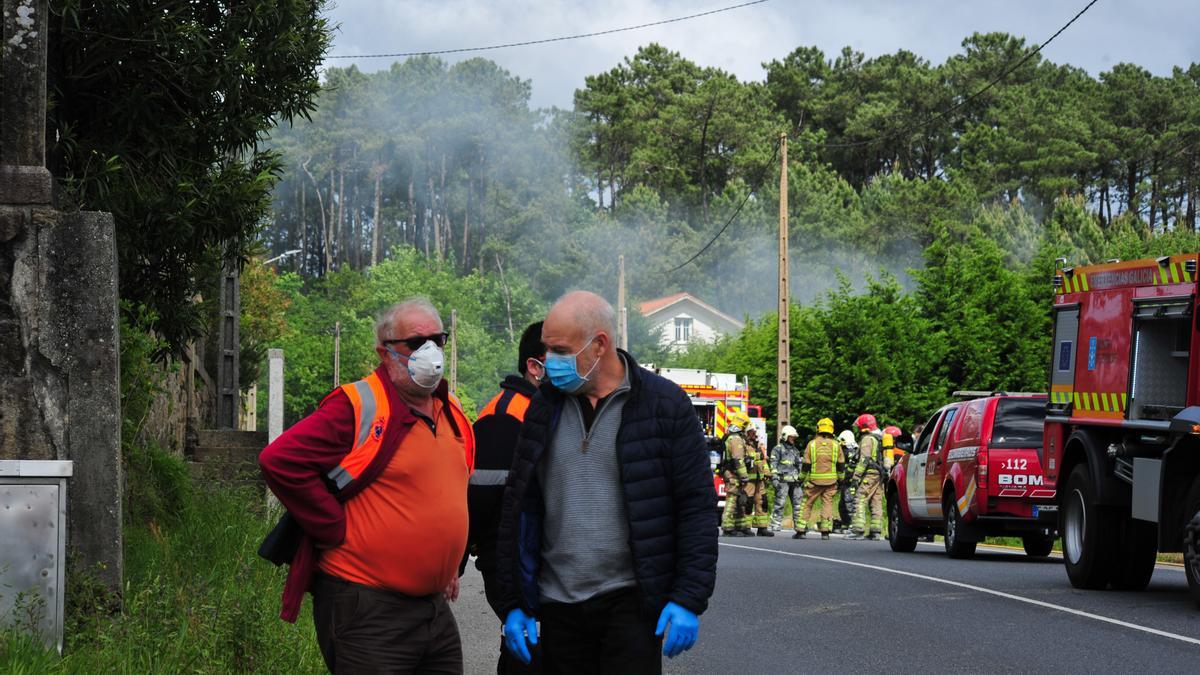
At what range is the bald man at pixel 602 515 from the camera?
203 inches

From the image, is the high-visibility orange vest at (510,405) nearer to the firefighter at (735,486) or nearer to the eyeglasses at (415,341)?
the eyeglasses at (415,341)

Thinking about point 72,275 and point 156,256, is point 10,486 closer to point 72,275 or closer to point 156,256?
point 72,275

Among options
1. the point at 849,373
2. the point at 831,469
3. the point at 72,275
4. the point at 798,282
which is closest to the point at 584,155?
the point at 798,282

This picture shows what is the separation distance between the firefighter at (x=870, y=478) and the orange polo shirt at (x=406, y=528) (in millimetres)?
20252

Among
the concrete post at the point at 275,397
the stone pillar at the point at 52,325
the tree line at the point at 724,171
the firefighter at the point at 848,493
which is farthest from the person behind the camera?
the tree line at the point at 724,171

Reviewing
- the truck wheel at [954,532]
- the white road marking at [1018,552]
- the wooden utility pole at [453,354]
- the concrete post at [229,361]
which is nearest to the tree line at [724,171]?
the wooden utility pole at [453,354]

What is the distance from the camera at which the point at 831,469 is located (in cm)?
2497

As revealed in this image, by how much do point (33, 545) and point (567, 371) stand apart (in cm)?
399

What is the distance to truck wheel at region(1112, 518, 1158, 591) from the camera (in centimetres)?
1445

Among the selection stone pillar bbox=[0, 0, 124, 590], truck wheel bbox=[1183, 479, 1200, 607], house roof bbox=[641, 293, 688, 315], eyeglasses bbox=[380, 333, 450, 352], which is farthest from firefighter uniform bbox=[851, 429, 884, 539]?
house roof bbox=[641, 293, 688, 315]

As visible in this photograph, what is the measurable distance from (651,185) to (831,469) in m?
68.4

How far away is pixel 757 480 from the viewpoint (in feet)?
86.3

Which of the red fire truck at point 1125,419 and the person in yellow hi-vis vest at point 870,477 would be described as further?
the person in yellow hi-vis vest at point 870,477

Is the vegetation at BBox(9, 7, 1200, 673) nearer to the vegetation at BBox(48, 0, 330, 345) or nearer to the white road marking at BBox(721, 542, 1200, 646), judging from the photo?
the vegetation at BBox(48, 0, 330, 345)
